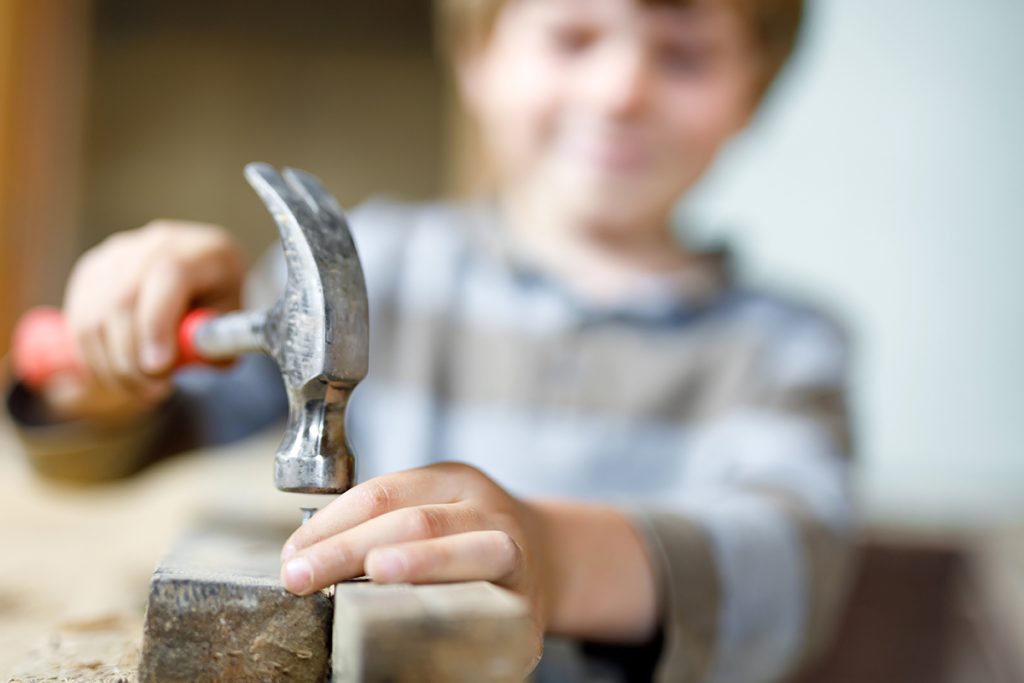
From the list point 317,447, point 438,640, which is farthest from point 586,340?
point 438,640

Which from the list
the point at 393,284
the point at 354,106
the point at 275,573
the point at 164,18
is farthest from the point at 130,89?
the point at 275,573

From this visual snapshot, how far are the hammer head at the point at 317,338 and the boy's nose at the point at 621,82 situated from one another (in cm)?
60

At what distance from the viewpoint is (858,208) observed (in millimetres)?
2172

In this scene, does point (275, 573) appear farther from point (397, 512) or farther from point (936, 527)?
point (936, 527)

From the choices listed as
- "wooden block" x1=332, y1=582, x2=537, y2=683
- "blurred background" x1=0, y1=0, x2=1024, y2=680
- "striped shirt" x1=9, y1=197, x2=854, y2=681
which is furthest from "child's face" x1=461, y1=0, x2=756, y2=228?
"wooden block" x1=332, y1=582, x2=537, y2=683

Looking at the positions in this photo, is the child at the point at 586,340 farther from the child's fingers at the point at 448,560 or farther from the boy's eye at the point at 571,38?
the child's fingers at the point at 448,560

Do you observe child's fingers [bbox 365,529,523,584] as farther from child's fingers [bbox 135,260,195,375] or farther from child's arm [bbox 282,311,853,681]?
child's fingers [bbox 135,260,195,375]

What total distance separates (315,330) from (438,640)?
0.61ft

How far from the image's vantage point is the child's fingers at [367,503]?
416 millimetres

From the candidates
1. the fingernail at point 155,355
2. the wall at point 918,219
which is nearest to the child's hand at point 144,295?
the fingernail at point 155,355

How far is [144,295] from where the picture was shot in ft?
2.39

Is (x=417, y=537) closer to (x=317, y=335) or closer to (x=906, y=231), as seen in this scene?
(x=317, y=335)

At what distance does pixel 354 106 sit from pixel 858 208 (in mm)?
3965

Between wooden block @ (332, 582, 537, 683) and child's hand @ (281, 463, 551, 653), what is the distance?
3 cm
